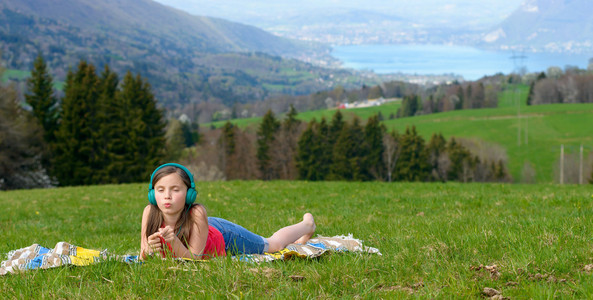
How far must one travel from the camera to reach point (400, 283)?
4.21 meters

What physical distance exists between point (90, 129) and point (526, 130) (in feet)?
325

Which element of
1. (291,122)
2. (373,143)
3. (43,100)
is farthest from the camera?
(291,122)

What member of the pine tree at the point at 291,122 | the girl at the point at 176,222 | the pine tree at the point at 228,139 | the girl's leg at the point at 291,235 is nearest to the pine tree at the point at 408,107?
the pine tree at the point at 291,122

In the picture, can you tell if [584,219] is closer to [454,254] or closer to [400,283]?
[454,254]

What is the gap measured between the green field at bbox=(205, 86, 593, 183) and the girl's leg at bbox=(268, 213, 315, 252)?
95.0 meters

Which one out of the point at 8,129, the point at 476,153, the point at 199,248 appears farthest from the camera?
the point at 476,153

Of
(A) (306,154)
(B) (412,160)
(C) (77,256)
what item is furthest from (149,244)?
(B) (412,160)

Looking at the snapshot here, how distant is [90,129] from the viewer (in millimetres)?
54688

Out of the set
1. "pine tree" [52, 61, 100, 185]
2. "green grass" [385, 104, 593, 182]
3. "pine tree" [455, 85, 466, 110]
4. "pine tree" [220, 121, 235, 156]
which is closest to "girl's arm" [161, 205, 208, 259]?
"pine tree" [52, 61, 100, 185]

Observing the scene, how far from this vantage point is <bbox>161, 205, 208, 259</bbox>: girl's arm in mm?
5219

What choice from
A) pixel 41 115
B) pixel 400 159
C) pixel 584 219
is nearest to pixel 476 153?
pixel 400 159

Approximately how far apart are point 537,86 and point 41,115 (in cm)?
15341

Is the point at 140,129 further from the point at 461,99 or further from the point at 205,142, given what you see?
the point at 461,99

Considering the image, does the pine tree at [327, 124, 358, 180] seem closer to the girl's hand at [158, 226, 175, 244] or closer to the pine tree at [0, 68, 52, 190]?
the pine tree at [0, 68, 52, 190]
